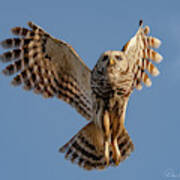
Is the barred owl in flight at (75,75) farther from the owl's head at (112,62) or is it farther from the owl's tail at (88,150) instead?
the owl's head at (112,62)

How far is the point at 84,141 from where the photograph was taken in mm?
11562

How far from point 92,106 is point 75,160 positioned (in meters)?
1.68

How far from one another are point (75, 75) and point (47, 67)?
71 cm

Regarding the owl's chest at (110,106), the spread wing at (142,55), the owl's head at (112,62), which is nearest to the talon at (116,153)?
the owl's chest at (110,106)

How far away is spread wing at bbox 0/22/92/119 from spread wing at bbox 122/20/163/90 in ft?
3.73

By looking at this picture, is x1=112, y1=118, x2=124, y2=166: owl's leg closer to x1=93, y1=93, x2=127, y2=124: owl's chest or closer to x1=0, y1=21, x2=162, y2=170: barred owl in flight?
x1=0, y1=21, x2=162, y2=170: barred owl in flight

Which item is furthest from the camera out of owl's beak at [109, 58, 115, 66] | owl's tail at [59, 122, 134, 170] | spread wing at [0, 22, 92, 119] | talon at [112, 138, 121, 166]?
owl's tail at [59, 122, 134, 170]

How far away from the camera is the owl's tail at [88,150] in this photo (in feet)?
37.8

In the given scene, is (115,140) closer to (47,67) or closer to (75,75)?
(75,75)

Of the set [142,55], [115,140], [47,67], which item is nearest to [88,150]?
[115,140]

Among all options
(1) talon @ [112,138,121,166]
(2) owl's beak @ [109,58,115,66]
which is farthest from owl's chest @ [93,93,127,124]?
(2) owl's beak @ [109,58,115,66]

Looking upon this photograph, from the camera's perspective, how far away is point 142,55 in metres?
11.2

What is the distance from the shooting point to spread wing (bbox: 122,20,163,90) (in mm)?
11016

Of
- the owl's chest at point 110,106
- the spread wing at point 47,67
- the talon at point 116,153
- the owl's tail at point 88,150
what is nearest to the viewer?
the owl's chest at point 110,106
